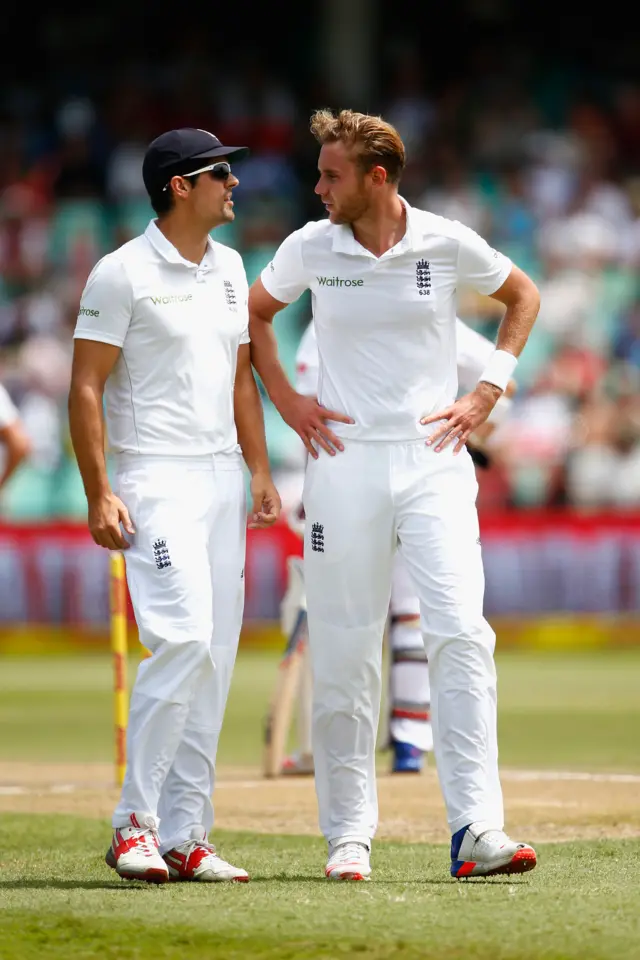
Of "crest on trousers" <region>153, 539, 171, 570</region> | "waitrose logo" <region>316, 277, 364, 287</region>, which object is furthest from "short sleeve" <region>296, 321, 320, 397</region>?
"crest on trousers" <region>153, 539, 171, 570</region>

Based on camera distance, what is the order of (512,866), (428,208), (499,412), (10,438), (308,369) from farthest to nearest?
(428,208), (10,438), (308,369), (499,412), (512,866)

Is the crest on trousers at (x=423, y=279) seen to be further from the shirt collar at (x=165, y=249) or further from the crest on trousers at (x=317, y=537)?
the crest on trousers at (x=317, y=537)

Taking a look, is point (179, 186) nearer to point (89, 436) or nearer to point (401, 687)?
point (89, 436)

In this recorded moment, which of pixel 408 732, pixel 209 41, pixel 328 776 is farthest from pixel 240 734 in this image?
pixel 209 41

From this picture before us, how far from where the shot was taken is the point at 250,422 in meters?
7.14

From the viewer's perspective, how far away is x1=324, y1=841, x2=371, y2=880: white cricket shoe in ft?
21.6

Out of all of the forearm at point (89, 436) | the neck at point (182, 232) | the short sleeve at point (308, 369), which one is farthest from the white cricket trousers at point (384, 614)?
the short sleeve at point (308, 369)

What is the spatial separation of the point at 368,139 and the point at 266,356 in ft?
3.07

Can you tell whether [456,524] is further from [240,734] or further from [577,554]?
[577,554]

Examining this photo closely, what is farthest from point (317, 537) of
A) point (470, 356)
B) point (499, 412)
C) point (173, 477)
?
point (499, 412)

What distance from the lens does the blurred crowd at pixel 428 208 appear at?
67.2 ft

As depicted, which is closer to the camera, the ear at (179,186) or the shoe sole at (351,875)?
the shoe sole at (351,875)

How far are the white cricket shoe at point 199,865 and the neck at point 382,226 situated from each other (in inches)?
85.0

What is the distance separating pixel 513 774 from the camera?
33.7ft
